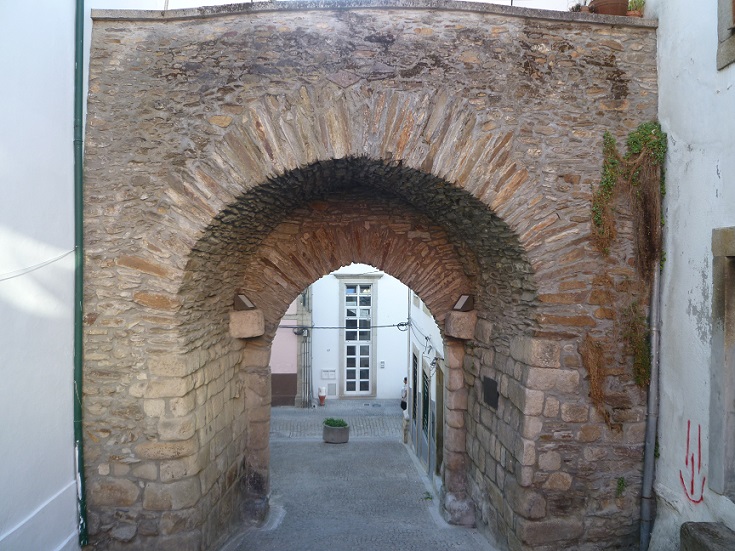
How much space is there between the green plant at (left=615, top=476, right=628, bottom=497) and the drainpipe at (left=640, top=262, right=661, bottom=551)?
0.41 feet

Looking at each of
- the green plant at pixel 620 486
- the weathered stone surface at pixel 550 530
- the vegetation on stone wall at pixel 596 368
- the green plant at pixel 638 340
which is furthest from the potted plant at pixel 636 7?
the weathered stone surface at pixel 550 530

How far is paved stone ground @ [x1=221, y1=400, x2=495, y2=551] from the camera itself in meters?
5.16

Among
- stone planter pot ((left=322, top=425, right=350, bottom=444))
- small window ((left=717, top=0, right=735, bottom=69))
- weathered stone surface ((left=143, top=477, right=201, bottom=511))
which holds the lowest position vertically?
stone planter pot ((left=322, top=425, right=350, bottom=444))

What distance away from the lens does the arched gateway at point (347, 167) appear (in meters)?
3.96

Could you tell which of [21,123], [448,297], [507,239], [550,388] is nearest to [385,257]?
[448,297]

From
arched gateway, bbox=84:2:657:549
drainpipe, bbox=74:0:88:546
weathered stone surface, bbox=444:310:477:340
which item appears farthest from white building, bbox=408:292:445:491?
drainpipe, bbox=74:0:88:546

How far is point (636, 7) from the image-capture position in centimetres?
443

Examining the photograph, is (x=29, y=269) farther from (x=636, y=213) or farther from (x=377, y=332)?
(x=377, y=332)

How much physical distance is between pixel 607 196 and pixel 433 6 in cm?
178

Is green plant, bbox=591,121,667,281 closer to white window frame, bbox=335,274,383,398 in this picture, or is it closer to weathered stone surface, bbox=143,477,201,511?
weathered stone surface, bbox=143,477,201,511

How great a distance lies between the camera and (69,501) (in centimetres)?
390

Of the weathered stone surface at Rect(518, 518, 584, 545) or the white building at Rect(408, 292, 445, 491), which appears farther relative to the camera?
the white building at Rect(408, 292, 445, 491)

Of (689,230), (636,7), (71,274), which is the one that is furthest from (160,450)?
(636,7)

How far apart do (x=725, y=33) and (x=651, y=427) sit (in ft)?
8.42
